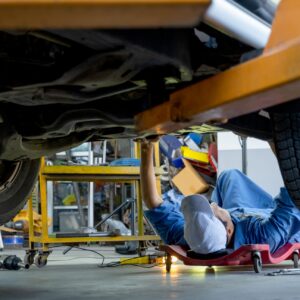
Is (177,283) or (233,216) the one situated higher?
(233,216)

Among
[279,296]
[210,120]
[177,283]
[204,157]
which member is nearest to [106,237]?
[177,283]

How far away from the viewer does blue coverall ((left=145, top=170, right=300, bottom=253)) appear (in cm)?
320

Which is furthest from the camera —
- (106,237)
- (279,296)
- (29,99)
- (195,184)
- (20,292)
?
(195,184)

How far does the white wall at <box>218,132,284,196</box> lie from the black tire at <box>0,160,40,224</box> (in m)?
2.98

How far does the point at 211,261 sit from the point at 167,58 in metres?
2.01

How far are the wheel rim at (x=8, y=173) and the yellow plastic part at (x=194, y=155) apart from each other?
10.2 ft

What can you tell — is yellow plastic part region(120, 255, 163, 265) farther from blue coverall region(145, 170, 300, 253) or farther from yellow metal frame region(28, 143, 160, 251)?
blue coverall region(145, 170, 300, 253)

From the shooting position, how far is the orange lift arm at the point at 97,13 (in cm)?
100

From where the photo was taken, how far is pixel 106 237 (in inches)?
158

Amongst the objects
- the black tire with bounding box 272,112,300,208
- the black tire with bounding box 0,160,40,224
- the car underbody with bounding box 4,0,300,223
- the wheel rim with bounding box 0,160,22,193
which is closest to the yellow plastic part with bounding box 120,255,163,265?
the black tire with bounding box 0,160,40,224

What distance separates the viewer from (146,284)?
2.75m

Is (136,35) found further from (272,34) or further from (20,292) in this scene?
(20,292)

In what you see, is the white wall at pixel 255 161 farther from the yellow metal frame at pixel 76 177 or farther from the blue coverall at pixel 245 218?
the yellow metal frame at pixel 76 177

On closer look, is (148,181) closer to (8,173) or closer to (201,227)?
(201,227)
